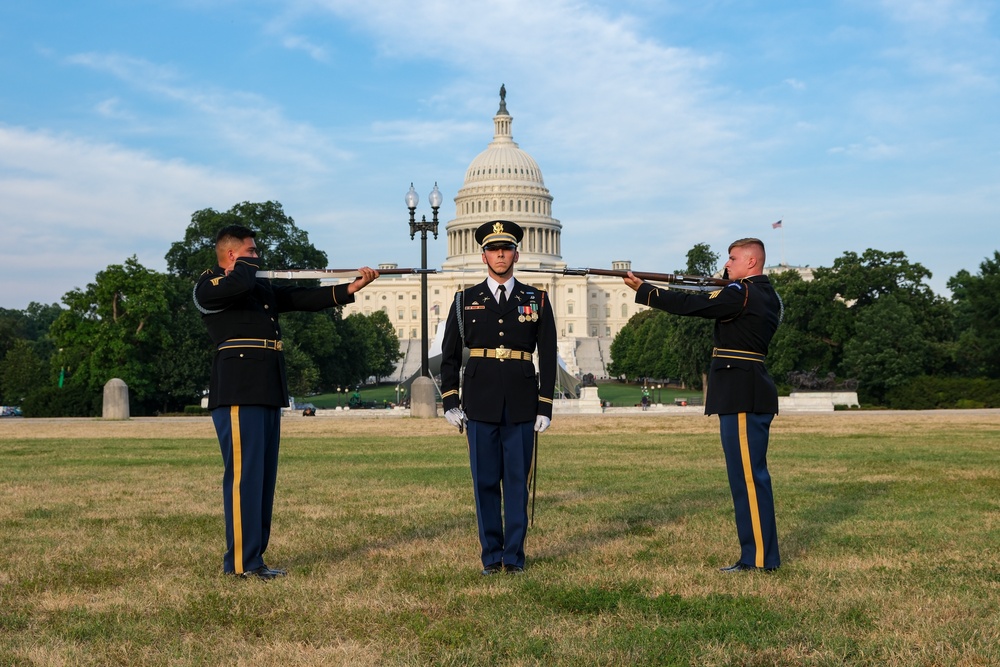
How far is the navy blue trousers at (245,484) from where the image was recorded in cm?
777

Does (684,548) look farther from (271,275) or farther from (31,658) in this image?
(31,658)

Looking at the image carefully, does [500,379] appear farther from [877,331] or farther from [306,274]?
[877,331]

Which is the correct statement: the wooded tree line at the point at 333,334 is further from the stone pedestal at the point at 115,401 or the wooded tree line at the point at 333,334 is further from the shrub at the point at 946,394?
the stone pedestal at the point at 115,401

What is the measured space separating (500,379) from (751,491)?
1.91m

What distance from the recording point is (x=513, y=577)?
297 inches

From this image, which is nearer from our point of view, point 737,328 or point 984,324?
point 737,328

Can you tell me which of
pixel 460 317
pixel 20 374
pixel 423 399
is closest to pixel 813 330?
pixel 423 399

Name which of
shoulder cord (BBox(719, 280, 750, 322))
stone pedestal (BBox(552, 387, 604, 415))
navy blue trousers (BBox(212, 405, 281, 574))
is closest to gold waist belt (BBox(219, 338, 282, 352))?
navy blue trousers (BBox(212, 405, 281, 574))

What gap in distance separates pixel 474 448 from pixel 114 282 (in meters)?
46.7

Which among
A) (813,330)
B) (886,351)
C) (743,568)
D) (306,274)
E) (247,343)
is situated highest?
(813,330)

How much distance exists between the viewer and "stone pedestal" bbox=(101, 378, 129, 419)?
131 feet

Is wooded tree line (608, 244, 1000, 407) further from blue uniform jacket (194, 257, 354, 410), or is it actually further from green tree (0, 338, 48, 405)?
blue uniform jacket (194, 257, 354, 410)

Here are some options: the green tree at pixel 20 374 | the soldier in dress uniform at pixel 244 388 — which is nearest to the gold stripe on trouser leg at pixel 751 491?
→ the soldier in dress uniform at pixel 244 388

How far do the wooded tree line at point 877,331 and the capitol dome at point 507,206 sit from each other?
82.1 meters
